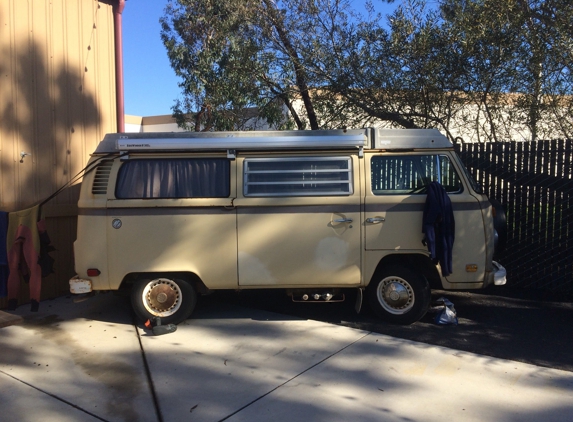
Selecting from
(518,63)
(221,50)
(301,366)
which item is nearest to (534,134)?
(518,63)

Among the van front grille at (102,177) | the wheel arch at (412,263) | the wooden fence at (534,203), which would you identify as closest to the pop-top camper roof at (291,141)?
the van front grille at (102,177)

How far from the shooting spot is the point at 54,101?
7629 millimetres

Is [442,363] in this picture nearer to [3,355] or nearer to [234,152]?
[234,152]

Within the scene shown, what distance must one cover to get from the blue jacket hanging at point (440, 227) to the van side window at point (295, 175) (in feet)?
3.28

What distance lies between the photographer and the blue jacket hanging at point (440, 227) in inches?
225

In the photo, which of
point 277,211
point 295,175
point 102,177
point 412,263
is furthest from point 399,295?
point 102,177

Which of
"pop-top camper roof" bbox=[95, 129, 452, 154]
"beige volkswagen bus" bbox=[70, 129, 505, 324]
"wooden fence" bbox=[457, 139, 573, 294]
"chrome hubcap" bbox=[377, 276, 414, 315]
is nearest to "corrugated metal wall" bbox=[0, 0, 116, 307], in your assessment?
"beige volkswagen bus" bbox=[70, 129, 505, 324]

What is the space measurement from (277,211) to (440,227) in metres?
→ 1.86

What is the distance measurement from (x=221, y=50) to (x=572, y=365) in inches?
473

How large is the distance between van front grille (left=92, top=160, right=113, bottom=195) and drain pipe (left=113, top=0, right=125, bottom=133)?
8.33 ft

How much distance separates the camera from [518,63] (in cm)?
952

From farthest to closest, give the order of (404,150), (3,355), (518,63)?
1. (518,63)
2. (404,150)
3. (3,355)

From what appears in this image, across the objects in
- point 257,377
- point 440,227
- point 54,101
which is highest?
point 54,101

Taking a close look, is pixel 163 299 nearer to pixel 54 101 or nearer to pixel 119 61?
pixel 54 101
